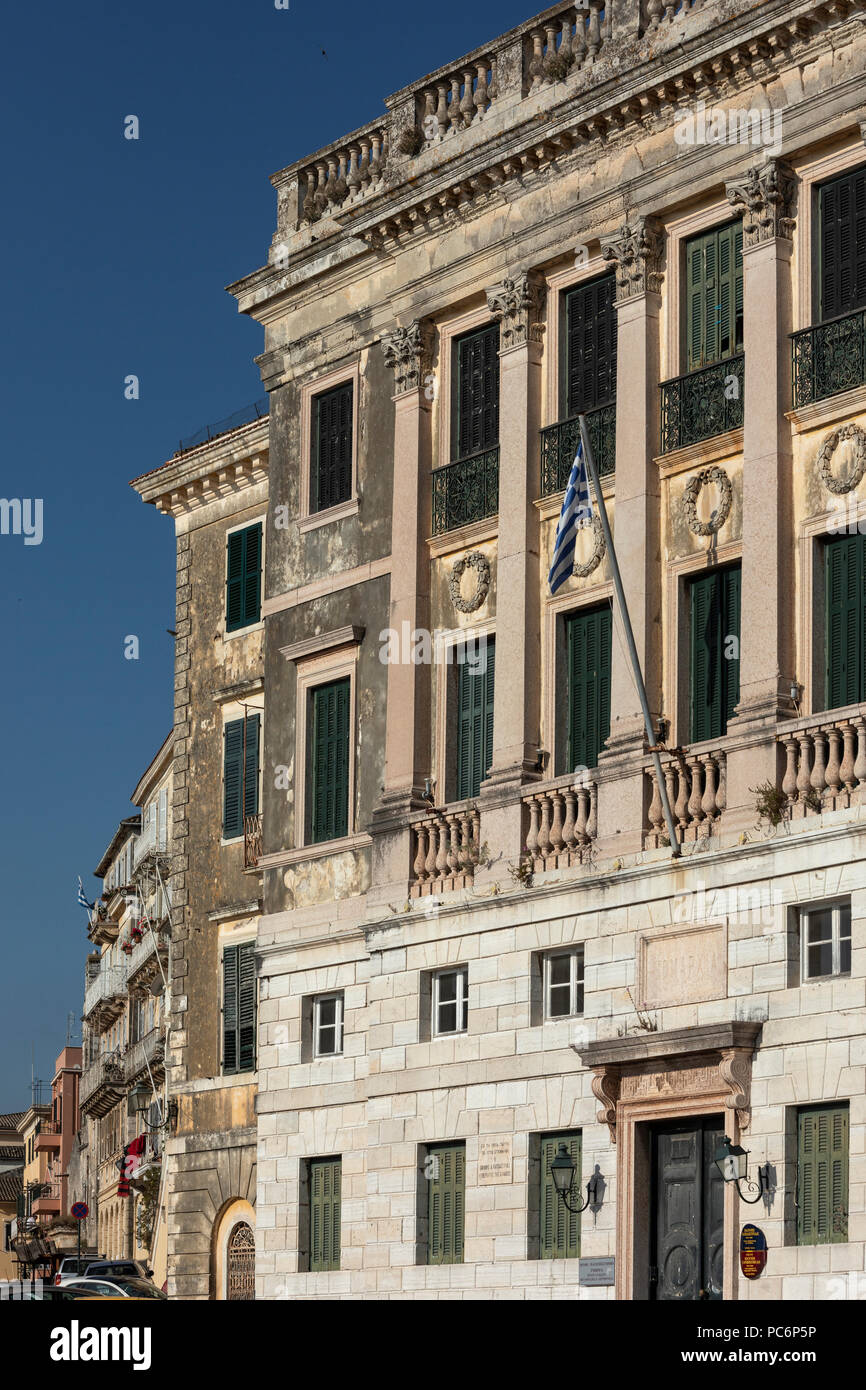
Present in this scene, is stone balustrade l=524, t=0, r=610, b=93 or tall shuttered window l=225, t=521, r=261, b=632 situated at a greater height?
stone balustrade l=524, t=0, r=610, b=93

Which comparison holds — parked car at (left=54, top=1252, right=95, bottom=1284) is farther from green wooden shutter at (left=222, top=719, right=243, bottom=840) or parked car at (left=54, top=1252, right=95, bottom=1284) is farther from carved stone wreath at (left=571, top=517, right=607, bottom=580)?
carved stone wreath at (left=571, top=517, right=607, bottom=580)

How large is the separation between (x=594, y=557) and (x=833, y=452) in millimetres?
4060

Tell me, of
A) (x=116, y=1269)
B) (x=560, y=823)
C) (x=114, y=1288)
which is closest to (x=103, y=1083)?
(x=116, y=1269)

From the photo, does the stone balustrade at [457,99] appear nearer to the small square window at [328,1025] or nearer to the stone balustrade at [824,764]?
the stone balustrade at [824,764]

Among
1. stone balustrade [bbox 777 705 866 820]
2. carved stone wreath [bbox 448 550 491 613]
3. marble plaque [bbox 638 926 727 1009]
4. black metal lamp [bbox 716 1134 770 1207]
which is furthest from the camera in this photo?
carved stone wreath [bbox 448 550 491 613]

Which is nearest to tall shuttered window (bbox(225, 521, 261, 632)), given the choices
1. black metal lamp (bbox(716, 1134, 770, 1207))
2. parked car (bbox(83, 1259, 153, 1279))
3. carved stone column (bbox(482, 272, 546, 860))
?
carved stone column (bbox(482, 272, 546, 860))

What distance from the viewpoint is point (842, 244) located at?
93.1 feet

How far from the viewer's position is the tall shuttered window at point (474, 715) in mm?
32500

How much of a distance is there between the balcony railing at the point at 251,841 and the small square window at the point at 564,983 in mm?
10633

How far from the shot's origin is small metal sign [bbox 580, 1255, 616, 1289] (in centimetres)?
2827

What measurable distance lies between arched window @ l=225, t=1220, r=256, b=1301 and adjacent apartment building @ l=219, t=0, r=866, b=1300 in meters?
4.55

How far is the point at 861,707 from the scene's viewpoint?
2636 cm
